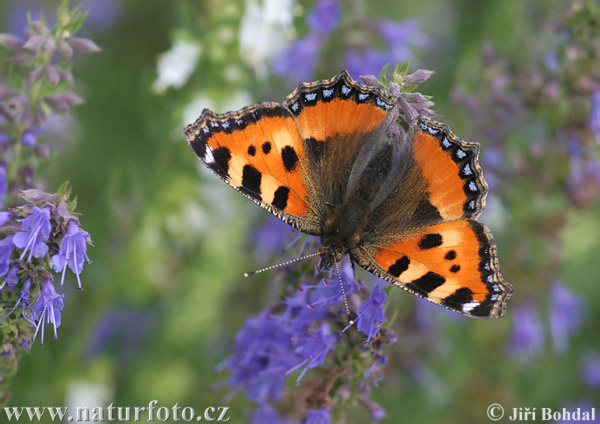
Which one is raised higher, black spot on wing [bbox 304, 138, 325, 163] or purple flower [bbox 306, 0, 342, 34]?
purple flower [bbox 306, 0, 342, 34]

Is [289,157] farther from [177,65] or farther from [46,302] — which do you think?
[177,65]


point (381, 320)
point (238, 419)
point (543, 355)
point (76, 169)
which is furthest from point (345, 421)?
point (76, 169)

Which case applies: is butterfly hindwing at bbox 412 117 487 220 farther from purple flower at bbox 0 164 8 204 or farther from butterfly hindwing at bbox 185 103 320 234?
purple flower at bbox 0 164 8 204

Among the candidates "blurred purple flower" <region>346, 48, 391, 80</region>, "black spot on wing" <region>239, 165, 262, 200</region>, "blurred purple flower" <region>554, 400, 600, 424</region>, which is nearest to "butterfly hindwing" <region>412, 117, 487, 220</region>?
"black spot on wing" <region>239, 165, 262, 200</region>

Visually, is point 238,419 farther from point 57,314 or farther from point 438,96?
point 438,96

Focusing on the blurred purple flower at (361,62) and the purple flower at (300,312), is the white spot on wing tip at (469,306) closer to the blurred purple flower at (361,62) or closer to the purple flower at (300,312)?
the purple flower at (300,312)

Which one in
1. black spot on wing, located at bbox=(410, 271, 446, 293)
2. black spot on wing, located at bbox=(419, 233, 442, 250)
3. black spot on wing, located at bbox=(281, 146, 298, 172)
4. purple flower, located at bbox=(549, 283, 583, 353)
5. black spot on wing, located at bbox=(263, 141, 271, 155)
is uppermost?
purple flower, located at bbox=(549, 283, 583, 353)

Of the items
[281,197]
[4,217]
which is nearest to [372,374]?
[281,197]
